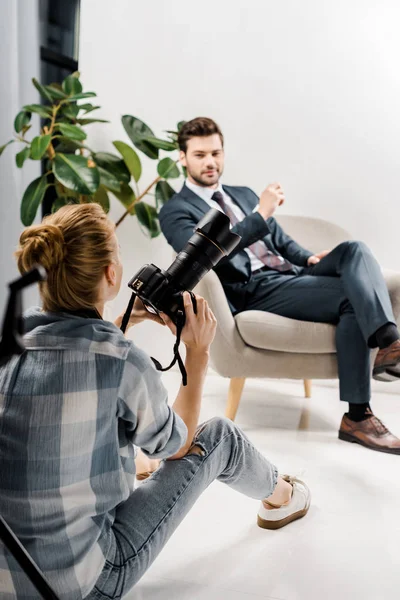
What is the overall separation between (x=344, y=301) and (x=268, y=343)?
32cm

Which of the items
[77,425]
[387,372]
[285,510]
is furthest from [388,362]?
[77,425]

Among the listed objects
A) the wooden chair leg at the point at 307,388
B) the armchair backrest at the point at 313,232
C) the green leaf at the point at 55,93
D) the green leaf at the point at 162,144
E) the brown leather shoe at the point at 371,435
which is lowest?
the wooden chair leg at the point at 307,388

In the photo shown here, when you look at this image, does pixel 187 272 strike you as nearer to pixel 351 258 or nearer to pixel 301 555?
pixel 301 555

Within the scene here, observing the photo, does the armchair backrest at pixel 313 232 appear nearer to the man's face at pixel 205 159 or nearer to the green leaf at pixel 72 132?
the man's face at pixel 205 159

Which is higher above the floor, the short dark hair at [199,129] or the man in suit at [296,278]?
the short dark hair at [199,129]

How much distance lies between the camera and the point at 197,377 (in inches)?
52.3

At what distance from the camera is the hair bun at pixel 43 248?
1057 mm

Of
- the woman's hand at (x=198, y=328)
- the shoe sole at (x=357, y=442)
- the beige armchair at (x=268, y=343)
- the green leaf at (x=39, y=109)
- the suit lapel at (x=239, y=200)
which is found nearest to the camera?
the woman's hand at (x=198, y=328)

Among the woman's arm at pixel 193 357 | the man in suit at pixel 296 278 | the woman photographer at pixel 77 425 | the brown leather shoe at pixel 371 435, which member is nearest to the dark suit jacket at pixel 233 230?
the man in suit at pixel 296 278

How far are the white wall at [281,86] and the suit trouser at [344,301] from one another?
69cm

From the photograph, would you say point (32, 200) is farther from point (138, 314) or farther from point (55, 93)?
point (138, 314)

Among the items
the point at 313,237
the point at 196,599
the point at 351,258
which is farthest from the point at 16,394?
the point at 313,237

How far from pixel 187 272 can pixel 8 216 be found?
2.16 metres

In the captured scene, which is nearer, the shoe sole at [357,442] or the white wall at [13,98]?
the shoe sole at [357,442]
